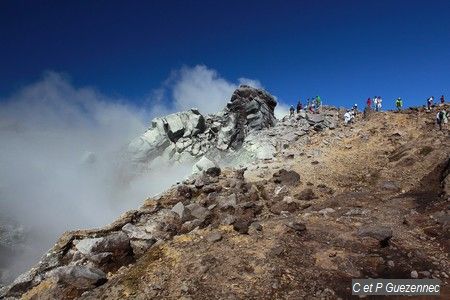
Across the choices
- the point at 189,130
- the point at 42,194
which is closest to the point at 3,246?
the point at 42,194

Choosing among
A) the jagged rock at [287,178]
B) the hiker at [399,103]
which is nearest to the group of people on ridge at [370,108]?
the hiker at [399,103]

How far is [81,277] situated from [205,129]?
157ft

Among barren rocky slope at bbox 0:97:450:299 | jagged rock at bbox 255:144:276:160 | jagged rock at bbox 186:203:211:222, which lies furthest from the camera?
jagged rock at bbox 255:144:276:160

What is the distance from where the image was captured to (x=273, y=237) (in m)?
16.1

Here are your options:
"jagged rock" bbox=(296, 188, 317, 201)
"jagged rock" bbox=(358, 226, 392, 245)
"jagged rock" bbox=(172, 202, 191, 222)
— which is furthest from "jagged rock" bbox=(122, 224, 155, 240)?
"jagged rock" bbox=(296, 188, 317, 201)

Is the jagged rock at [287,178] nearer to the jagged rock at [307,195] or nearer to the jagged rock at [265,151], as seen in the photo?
the jagged rock at [307,195]

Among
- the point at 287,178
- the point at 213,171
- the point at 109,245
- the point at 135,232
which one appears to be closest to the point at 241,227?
the point at 135,232

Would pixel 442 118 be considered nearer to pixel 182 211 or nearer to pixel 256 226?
pixel 256 226

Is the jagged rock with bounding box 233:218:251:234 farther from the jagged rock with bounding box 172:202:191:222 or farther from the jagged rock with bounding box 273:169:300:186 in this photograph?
the jagged rock with bounding box 273:169:300:186

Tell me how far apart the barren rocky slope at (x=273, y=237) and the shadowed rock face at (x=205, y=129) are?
1034 inches

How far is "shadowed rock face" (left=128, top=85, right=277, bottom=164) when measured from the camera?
182 ft

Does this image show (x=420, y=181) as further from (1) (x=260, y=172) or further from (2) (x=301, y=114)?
(2) (x=301, y=114)

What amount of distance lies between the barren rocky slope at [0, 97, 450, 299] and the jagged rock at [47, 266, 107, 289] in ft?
0.12

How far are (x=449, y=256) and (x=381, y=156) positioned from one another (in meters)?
16.9
